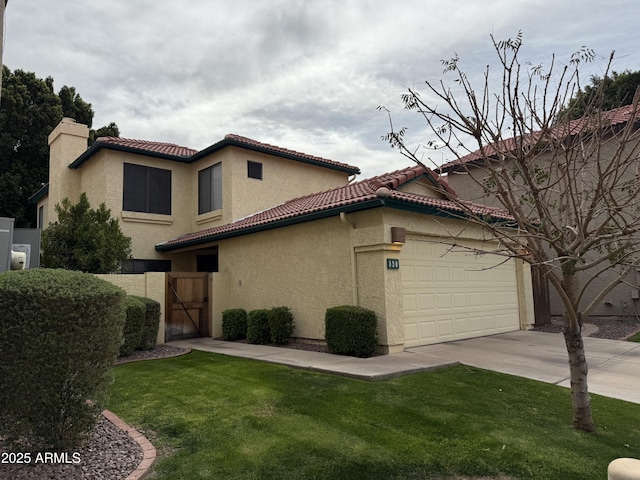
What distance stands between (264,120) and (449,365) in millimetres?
13921

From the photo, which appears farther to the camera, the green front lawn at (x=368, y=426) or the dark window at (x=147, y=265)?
the dark window at (x=147, y=265)

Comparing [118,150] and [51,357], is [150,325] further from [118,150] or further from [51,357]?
[118,150]

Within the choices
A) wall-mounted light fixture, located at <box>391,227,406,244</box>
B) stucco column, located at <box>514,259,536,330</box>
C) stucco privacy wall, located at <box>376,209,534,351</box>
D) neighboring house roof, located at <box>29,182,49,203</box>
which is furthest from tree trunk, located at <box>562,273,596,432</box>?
neighboring house roof, located at <box>29,182,49,203</box>

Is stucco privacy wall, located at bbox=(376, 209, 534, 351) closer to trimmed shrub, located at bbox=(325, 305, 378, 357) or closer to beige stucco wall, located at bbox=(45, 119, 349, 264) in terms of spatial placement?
trimmed shrub, located at bbox=(325, 305, 378, 357)

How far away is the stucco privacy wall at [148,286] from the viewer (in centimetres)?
1236

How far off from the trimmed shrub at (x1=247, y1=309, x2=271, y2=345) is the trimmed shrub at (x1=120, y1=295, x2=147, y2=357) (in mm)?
3060

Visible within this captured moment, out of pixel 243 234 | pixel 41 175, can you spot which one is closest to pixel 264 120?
pixel 243 234

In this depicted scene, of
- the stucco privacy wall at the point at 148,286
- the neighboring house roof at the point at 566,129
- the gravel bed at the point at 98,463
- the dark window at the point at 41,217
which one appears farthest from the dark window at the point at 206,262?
the neighboring house roof at the point at 566,129

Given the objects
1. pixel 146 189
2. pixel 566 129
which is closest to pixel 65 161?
pixel 146 189

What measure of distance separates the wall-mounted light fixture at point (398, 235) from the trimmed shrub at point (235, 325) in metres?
5.85

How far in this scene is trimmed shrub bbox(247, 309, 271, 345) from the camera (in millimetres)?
12375

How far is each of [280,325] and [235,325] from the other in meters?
2.25

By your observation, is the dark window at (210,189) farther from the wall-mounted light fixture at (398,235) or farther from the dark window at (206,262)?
the wall-mounted light fixture at (398,235)

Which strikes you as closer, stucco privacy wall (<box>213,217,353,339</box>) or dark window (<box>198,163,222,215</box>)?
stucco privacy wall (<box>213,217,353,339</box>)
